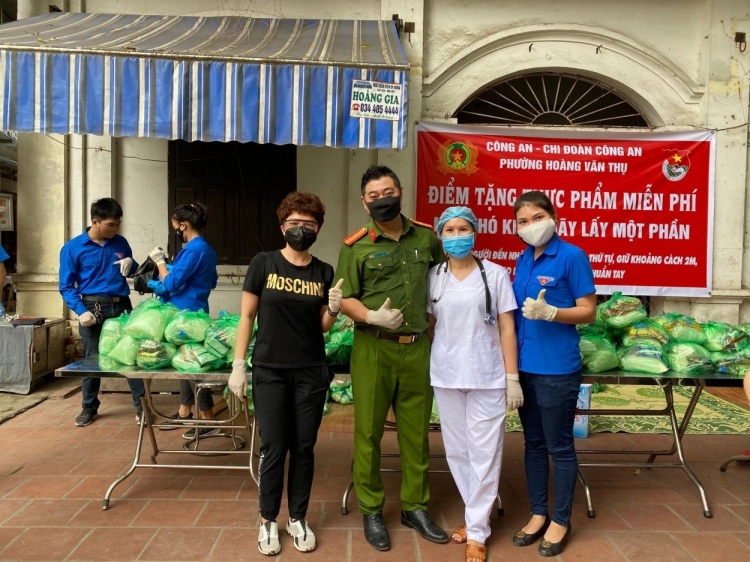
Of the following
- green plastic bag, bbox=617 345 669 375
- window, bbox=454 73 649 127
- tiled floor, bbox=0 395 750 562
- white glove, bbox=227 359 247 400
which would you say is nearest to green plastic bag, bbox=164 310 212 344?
white glove, bbox=227 359 247 400

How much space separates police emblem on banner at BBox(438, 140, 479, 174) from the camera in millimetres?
6492

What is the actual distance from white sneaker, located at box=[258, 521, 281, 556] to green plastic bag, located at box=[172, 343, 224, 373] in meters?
0.97

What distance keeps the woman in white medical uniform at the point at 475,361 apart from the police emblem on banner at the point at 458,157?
11.8 ft

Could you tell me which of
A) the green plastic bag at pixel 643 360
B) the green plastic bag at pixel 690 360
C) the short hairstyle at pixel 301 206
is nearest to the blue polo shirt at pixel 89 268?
the short hairstyle at pixel 301 206

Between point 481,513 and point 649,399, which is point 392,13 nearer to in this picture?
point 649,399

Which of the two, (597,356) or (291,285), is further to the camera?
(597,356)

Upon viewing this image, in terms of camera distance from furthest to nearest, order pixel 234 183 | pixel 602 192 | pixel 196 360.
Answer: pixel 234 183 < pixel 602 192 < pixel 196 360

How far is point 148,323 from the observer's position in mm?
3615

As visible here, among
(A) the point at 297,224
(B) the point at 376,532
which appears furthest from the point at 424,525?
(A) the point at 297,224

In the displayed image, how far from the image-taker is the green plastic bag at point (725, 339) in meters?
3.72

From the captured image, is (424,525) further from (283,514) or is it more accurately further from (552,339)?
(552,339)

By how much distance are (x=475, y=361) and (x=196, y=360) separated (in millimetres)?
1703

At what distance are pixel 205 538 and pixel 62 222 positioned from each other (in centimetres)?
475

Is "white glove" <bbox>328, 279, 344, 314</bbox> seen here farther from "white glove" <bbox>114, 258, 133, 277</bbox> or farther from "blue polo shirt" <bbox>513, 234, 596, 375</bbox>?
"white glove" <bbox>114, 258, 133, 277</bbox>
